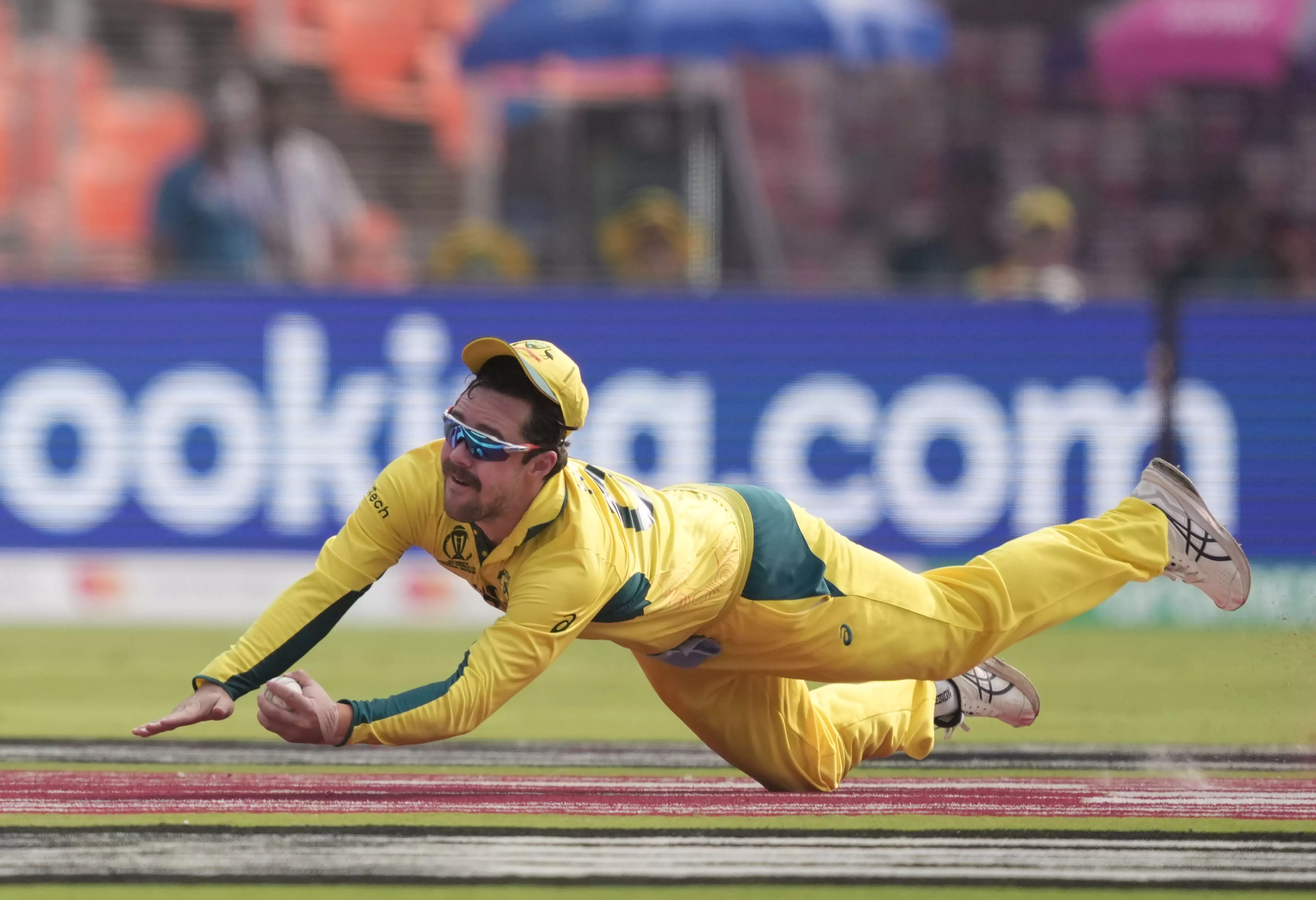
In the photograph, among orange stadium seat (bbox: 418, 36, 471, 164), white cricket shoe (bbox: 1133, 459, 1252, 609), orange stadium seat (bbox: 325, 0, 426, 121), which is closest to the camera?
white cricket shoe (bbox: 1133, 459, 1252, 609)

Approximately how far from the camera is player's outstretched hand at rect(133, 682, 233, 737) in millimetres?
5250

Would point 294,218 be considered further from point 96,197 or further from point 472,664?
point 472,664

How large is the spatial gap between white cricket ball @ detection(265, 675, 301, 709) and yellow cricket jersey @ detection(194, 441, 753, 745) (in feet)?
0.75

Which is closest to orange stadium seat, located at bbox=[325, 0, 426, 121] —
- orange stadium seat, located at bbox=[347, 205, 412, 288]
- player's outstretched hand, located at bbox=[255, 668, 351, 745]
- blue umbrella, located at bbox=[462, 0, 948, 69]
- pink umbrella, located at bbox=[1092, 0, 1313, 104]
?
orange stadium seat, located at bbox=[347, 205, 412, 288]

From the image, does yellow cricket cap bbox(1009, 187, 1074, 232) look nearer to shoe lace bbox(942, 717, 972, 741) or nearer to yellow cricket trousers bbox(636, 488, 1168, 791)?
shoe lace bbox(942, 717, 972, 741)

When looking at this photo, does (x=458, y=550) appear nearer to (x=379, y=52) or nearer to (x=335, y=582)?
(x=335, y=582)

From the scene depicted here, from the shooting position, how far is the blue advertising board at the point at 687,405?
12148 millimetres

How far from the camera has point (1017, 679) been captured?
279 inches

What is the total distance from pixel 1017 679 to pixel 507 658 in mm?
2480

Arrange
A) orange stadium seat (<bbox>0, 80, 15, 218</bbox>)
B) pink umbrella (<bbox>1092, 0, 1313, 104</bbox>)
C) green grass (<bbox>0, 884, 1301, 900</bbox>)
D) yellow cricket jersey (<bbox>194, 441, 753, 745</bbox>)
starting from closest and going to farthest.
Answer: green grass (<bbox>0, 884, 1301, 900</bbox>), yellow cricket jersey (<bbox>194, 441, 753, 745</bbox>), pink umbrella (<bbox>1092, 0, 1313, 104</bbox>), orange stadium seat (<bbox>0, 80, 15, 218</bbox>)

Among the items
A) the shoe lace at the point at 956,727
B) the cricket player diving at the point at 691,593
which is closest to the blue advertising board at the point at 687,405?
the shoe lace at the point at 956,727

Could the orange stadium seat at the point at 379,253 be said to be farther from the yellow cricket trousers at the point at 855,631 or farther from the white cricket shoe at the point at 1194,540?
the white cricket shoe at the point at 1194,540

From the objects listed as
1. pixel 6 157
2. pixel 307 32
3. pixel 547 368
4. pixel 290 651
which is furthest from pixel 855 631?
pixel 307 32

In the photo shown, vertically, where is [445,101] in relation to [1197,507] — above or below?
above
